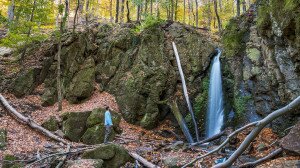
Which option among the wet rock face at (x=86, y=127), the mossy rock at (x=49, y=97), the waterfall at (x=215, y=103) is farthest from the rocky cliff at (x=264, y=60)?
the mossy rock at (x=49, y=97)

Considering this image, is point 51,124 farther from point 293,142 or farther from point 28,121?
point 293,142

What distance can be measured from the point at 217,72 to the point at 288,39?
20.3ft

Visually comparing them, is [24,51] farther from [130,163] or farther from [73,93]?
[130,163]

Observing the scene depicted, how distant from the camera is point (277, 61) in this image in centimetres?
1101

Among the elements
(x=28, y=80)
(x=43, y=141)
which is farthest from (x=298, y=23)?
(x=28, y=80)

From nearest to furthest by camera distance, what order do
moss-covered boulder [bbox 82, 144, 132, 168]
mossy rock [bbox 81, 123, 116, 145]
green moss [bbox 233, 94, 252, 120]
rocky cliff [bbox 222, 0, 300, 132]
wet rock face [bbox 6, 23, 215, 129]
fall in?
1. moss-covered boulder [bbox 82, 144, 132, 168]
2. rocky cliff [bbox 222, 0, 300, 132]
3. mossy rock [bbox 81, 123, 116, 145]
4. green moss [bbox 233, 94, 252, 120]
5. wet rock face [bbox 6, 23, 215, 129]

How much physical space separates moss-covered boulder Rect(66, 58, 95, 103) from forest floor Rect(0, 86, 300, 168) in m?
0.43

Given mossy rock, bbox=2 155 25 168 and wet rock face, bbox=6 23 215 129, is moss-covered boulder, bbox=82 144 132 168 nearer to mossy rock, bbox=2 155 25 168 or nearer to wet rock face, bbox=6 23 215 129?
mossy rock, bbox=2 155 25 168

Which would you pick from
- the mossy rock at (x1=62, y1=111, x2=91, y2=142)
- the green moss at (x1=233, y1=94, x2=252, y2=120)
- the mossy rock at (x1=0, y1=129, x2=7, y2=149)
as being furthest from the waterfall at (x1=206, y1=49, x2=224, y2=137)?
the mossy rock at (x1=0, y1=129, x2=7, y2=149)

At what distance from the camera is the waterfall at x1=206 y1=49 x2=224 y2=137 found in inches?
566

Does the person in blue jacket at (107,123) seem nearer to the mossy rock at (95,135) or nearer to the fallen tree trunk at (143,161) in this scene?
the mossy rock at (95,135)

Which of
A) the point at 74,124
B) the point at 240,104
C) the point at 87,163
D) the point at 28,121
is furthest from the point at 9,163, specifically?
the point at 240,104

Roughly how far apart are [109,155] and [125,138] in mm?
3449

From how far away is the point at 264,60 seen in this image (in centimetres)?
1269
